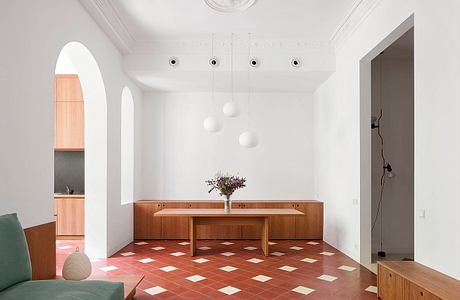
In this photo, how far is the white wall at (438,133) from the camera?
319 cm

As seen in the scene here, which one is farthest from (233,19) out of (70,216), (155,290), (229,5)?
(70,216)

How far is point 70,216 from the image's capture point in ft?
23.8

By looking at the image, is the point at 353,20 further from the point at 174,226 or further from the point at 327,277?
the point at 174,226

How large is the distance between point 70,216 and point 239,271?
12.7 feet

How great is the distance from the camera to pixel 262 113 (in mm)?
8320

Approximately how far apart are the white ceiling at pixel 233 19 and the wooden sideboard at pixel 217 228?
10.4 ft

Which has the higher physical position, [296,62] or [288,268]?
[296,62]

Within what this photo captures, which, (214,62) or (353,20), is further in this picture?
(214,62)

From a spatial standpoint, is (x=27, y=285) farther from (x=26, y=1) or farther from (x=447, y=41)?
(x=447, y=41)

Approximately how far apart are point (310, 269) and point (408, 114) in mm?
3323

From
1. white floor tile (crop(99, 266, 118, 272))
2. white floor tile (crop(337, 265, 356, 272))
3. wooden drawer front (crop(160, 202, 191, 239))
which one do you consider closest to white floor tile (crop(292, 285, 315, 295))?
white floor tile (crop(337, 265, 356, 272))

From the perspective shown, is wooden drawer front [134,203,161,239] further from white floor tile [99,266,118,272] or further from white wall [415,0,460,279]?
white wall [415,0,460,279]

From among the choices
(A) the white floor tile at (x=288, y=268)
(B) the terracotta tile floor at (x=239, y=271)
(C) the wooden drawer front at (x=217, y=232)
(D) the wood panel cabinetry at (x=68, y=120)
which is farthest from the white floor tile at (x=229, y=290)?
(D) the wood panel cabinetry at (x=68, y=120)

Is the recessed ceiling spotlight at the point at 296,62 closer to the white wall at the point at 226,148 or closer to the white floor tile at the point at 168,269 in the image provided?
the white wall at the point at 226,148
